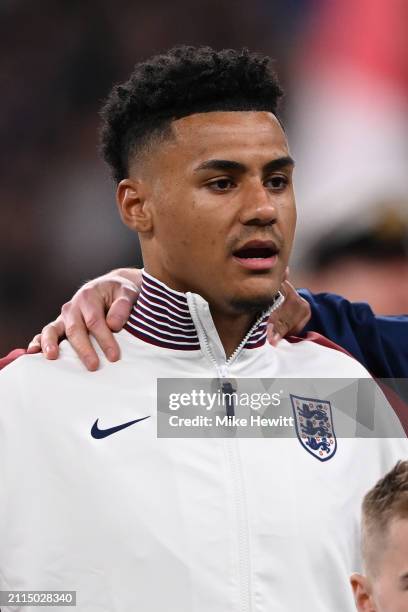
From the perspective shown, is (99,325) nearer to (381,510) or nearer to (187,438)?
(187,438)

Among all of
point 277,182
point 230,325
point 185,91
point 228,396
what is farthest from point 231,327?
point 185,91

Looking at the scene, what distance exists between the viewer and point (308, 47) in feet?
10.6

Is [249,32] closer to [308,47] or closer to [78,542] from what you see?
[308,47]

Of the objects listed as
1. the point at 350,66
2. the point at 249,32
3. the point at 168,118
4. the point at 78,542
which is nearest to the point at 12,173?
the point at 249,32

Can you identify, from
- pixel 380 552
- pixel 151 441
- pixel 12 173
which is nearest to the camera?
pixel 380 552

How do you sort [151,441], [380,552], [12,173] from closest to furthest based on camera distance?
1. [380,552]
2. [151,441]
3. [12,173]

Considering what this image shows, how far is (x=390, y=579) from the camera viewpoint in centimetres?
120

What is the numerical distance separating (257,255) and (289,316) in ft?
0.91

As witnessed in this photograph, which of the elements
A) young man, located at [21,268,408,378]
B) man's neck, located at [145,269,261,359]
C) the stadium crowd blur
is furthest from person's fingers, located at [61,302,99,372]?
the stadium crowd blur

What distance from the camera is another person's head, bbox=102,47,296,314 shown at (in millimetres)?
1367

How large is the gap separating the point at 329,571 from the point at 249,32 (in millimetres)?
2241

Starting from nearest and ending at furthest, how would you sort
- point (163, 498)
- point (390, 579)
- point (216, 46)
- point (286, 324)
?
point (390, 579) < point (163, 498) < point (286, 324) < point (216, 46)

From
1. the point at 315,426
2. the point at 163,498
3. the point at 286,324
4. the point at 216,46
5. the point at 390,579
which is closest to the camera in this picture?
the point at 390,579

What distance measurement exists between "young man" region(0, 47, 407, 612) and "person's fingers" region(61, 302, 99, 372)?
2 centimetres
